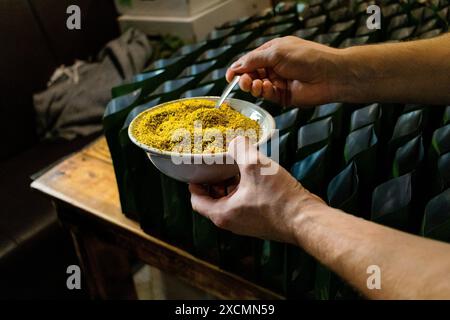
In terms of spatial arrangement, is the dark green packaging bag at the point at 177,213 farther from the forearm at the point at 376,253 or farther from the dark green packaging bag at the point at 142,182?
the forearm at the point at 376,253

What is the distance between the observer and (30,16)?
2.08 meters

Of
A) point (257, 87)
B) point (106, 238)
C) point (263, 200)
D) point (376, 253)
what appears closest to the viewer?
point (376, 253)

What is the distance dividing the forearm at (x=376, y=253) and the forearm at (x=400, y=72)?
0.44m

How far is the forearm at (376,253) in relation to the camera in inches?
22.0

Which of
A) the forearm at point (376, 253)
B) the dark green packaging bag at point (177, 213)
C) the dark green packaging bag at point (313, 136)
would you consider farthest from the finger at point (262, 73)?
the forearm at point (376, 253)

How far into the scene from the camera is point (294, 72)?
1005 mm

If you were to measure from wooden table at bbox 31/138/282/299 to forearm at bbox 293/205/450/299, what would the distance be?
1.23 ft

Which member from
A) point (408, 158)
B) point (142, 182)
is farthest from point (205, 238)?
point (408, 158)

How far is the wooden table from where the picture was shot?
1097 millimetres

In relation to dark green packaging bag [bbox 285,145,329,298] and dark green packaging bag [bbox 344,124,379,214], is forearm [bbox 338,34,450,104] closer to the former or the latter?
dark green packaging bag [bbox 344,124,379,214]

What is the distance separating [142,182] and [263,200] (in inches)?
17.3

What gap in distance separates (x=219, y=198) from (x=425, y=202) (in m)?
0.40

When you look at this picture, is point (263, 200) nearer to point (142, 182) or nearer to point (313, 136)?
point (313, 136)
